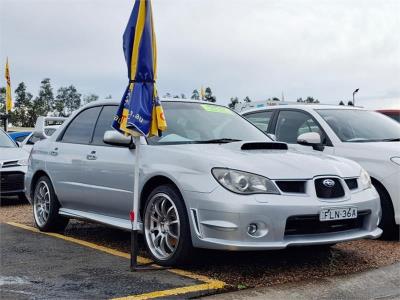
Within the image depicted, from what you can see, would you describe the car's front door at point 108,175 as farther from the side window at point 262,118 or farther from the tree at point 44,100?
the tree at point 44,100

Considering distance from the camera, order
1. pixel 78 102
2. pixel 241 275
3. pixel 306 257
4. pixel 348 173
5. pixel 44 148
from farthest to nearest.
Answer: pixel 78 102, pixel 44 148, pixel 306 257, pixel 348 173, pixel 241 275

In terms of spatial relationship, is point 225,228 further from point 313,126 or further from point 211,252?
point 313,126

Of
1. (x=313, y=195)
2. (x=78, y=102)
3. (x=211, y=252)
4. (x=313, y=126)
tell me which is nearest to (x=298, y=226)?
(x=313, y=195)

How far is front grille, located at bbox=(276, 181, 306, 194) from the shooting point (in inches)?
182

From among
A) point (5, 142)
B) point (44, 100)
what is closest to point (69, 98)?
point (44, 100)

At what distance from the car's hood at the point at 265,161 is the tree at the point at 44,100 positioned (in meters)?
47.3

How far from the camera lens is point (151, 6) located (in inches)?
194

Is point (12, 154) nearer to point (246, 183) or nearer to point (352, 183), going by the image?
point (246, 183)

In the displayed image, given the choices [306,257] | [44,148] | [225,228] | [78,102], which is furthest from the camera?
[78,102]

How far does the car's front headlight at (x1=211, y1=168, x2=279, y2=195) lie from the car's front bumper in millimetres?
60

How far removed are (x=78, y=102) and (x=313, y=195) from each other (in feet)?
205

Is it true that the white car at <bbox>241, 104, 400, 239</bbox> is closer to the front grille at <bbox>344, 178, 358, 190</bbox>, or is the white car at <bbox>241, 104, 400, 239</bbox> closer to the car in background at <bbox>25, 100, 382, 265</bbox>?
the car in background at <bbox>25, 100, 382, 265</bbox>

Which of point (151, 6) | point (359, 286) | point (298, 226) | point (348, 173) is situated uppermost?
point (151, 6)

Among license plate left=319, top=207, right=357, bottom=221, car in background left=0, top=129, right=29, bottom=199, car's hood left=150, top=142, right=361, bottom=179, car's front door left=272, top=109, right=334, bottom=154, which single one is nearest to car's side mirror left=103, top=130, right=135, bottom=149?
car's hood left=150, top=142, right=361, bottom=179
